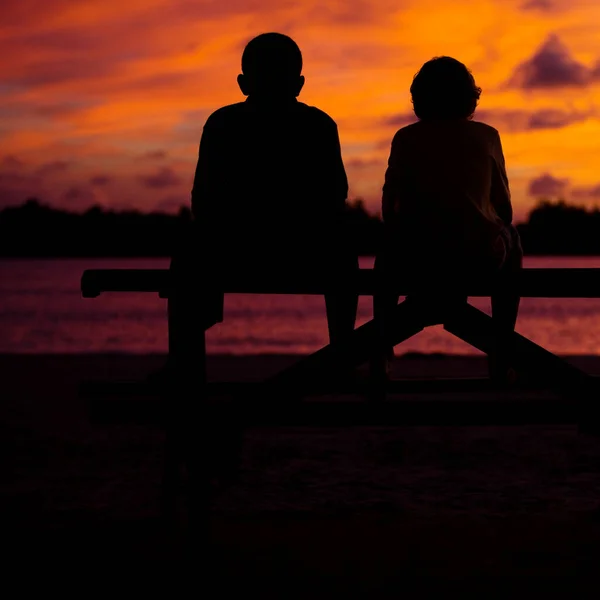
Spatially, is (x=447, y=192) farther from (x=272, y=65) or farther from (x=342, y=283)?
(x=272, y=65)

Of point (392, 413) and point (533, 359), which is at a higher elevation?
point (533, 359)

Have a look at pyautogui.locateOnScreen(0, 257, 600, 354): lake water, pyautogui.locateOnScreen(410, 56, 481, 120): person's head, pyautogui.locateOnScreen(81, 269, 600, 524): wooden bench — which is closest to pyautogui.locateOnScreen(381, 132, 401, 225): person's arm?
pyautogui.locateOnScreen(410, 56, 481, 120): person's head

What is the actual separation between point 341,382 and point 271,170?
949mm

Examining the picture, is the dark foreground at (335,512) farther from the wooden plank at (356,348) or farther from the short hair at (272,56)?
the short hair at (272,56)

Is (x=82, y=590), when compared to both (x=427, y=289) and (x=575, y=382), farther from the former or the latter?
(x=575, y=382)

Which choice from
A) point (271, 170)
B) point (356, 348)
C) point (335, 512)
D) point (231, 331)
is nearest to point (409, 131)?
point (271, 170)

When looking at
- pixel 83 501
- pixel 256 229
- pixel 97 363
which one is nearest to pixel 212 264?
pixel 256 229

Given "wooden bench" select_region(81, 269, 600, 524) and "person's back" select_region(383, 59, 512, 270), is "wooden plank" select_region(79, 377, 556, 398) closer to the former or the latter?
"wooden bench" select_region(81, 269, 600, 524)

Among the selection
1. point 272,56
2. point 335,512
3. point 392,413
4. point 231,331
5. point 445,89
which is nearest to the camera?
point 392,413

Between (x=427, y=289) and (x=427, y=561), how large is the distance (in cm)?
108

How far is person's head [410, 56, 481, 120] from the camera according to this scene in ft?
15.0

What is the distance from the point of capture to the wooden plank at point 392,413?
13.9 feet

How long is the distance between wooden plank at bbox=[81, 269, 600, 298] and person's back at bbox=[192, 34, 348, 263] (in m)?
Answer: 0.16

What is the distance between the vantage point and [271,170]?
4.42m
